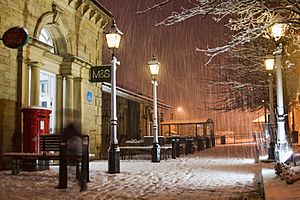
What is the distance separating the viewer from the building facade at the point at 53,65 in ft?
35.6

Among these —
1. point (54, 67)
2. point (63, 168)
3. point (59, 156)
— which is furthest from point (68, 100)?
point (63, 168)

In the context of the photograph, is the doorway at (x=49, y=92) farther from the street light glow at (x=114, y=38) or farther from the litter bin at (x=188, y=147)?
the litter bin at (x=188, y=147)

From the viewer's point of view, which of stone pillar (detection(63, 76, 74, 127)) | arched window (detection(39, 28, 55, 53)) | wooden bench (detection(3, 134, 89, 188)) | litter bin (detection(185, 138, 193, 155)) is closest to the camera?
wooden bench (detection(3, 134, 89, 188))

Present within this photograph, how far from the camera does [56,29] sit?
45.4ft

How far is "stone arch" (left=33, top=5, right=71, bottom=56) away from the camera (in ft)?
40.9

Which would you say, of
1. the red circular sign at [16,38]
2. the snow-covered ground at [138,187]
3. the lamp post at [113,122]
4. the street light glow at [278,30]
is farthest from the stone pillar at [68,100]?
the street light glow at [278,30]

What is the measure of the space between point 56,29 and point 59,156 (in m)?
7.16

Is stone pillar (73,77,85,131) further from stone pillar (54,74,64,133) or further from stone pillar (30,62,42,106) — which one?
stone pillar (30,62,42,106)

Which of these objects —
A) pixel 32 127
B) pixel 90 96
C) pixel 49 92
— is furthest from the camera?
pixel 90 96

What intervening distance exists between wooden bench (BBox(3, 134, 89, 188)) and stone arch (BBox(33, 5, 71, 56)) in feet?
13.2

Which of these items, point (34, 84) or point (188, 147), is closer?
point (34, 84)

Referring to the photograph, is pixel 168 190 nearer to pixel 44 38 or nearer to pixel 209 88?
pixel 44 38

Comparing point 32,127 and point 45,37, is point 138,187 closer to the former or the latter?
point 32,127

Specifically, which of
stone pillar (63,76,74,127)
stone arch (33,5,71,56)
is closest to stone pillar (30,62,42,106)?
stone arch (33,5,71,56)
